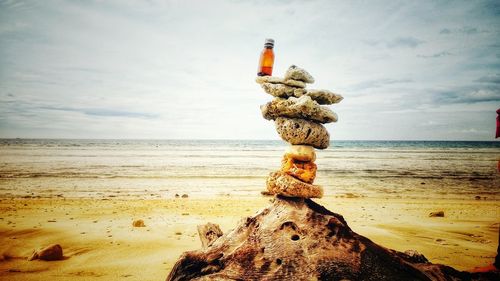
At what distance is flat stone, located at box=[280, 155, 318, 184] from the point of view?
4438 mm

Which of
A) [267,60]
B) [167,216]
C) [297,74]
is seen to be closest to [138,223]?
[167,216]

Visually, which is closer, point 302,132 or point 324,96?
point 302,132

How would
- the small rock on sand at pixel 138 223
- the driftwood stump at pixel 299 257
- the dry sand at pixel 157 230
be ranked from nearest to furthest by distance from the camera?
the driftwood stump at pixel 299 257 < the dry sand at pixel 157 230 < the small rock on sand at pixel 138 223

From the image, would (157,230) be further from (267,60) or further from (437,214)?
(437,214)

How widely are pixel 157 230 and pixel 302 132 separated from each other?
630cm

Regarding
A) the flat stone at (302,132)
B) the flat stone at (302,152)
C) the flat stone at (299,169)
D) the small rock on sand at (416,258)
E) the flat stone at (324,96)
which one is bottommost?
the small rock on sand at (416,258)

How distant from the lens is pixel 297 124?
4.38 metres

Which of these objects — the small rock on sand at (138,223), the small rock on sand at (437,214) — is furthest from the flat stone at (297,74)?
the small rock on sand at (437,214)

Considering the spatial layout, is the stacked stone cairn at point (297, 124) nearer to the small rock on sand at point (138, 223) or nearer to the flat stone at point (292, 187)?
the flat stone at point (292, 187)

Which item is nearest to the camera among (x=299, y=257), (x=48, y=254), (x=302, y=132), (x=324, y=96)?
(x=299, y=257)

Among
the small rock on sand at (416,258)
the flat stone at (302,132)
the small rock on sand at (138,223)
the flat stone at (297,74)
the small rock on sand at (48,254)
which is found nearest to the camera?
the small rock on sand at (416,258)

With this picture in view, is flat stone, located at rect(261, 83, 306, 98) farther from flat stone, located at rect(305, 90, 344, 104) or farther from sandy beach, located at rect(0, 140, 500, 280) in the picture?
sandy beach, located at rect(0, 140, 500, 280)

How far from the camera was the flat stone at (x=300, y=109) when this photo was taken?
165 inches

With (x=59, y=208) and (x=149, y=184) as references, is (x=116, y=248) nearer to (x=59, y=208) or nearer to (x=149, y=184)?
(x=59, y=208)
